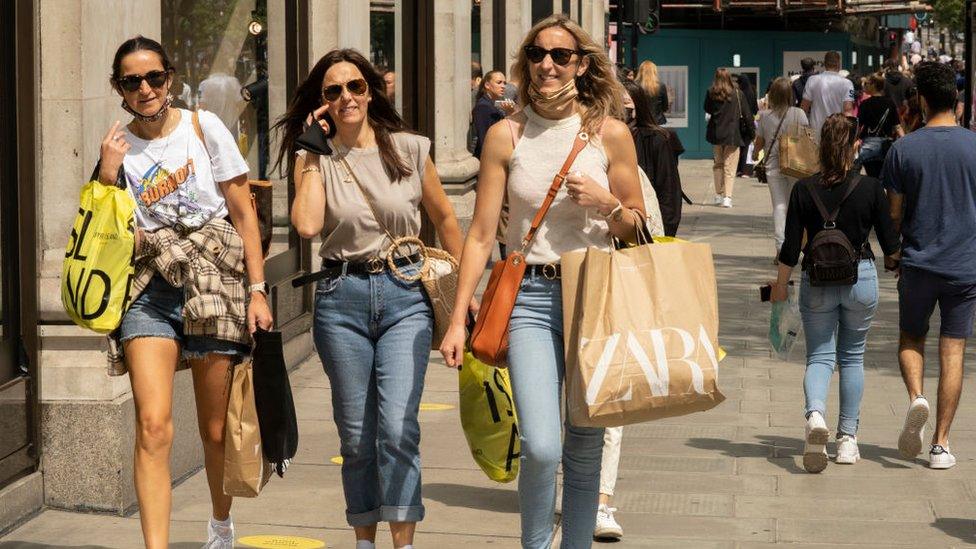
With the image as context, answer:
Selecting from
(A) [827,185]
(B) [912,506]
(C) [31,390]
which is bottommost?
(B) [912,506]

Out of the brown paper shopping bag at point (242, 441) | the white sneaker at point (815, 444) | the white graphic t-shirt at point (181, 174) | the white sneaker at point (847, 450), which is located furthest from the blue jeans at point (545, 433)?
the white sneaker at point (847, 450)

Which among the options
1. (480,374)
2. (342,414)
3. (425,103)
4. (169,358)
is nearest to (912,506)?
(480,374)

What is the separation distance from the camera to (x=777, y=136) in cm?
1565

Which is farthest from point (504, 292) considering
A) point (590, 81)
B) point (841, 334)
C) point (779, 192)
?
point (779, 192)

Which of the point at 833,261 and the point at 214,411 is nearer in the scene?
the point at 214,411

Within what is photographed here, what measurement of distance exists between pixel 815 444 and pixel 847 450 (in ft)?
1.35

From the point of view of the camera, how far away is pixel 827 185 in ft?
26.1

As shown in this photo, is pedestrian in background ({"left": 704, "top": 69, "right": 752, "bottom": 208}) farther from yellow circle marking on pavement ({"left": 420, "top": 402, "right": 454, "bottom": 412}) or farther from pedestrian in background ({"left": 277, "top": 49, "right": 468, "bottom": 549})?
pedestrian in background ({"left": 277, "top": 49, "right": 468, "bottom": 549})

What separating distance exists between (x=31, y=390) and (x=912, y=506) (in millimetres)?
3729

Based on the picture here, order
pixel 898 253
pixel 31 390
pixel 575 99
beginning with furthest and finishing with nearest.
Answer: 1. pixel 898 253
2. pixel 31 390
3. pixel 575 99

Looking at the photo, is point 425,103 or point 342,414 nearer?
point 342,414

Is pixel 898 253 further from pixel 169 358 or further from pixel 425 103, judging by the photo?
pixel 425 103

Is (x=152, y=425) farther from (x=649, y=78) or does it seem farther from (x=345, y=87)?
(x=649, y=78)

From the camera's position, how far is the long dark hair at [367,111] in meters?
5.68
